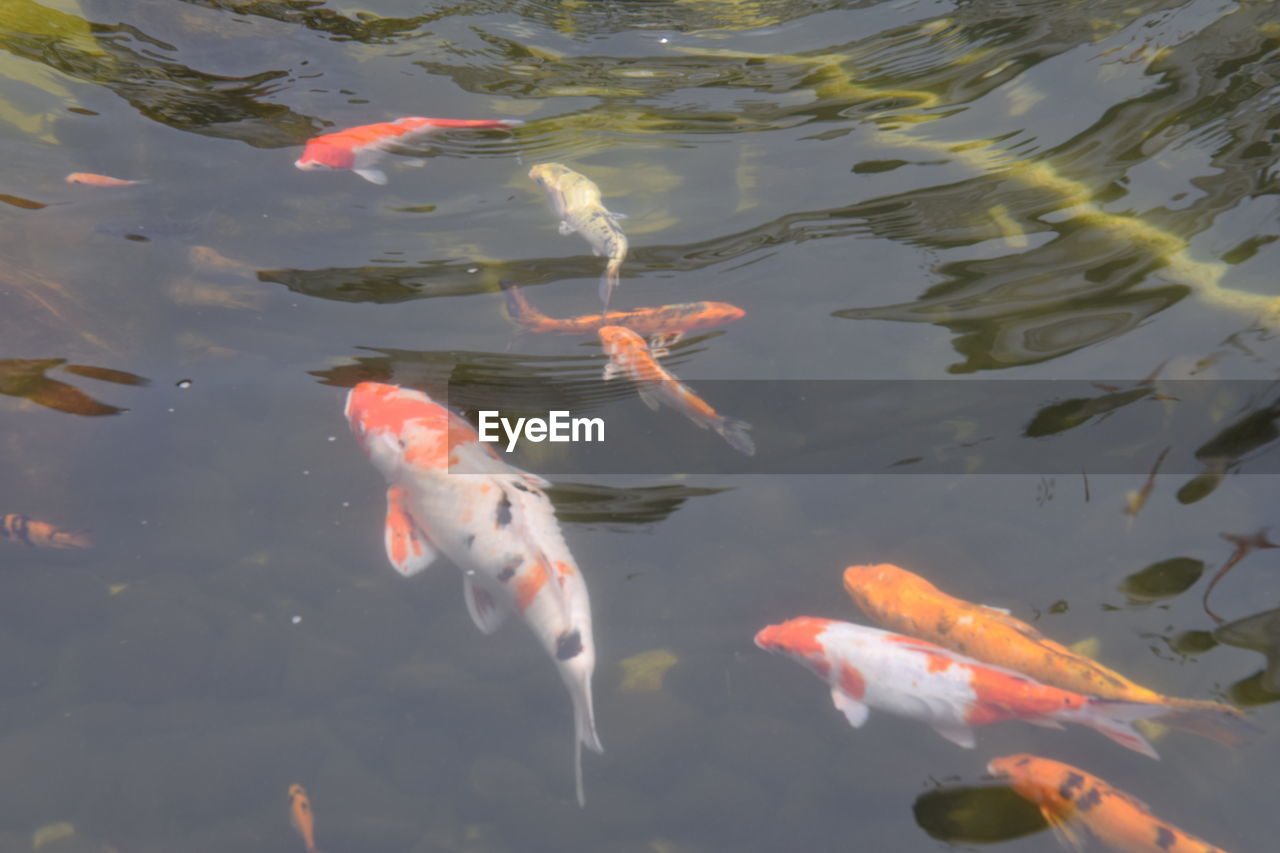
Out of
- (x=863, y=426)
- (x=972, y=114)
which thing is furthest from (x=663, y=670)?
(x=972, y=114)

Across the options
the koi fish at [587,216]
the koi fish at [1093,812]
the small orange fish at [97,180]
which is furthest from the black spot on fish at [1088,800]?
the small orange fish at [97,180]

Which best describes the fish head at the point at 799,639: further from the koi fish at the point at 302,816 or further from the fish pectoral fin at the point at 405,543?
the koi fish at the point at 302,816

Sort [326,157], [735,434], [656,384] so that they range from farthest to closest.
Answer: [326,157] < [656,384] < [735,434]

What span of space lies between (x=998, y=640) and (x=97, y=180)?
5929mm

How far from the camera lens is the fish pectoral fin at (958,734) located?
10.9 feet

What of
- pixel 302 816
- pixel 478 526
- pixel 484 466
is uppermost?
pixel 484 466

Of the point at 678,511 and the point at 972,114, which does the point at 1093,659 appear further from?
the point at 972,114

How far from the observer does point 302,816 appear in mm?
3273

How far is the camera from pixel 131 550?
3.90 m

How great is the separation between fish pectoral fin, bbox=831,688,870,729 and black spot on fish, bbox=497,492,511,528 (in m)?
1.61

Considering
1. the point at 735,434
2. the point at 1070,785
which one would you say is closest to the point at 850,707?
the point at 1070,785

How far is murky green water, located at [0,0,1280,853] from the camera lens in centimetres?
333

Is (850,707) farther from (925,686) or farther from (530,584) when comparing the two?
(530,584)

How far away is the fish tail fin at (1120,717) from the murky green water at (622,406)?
3.3 inches
